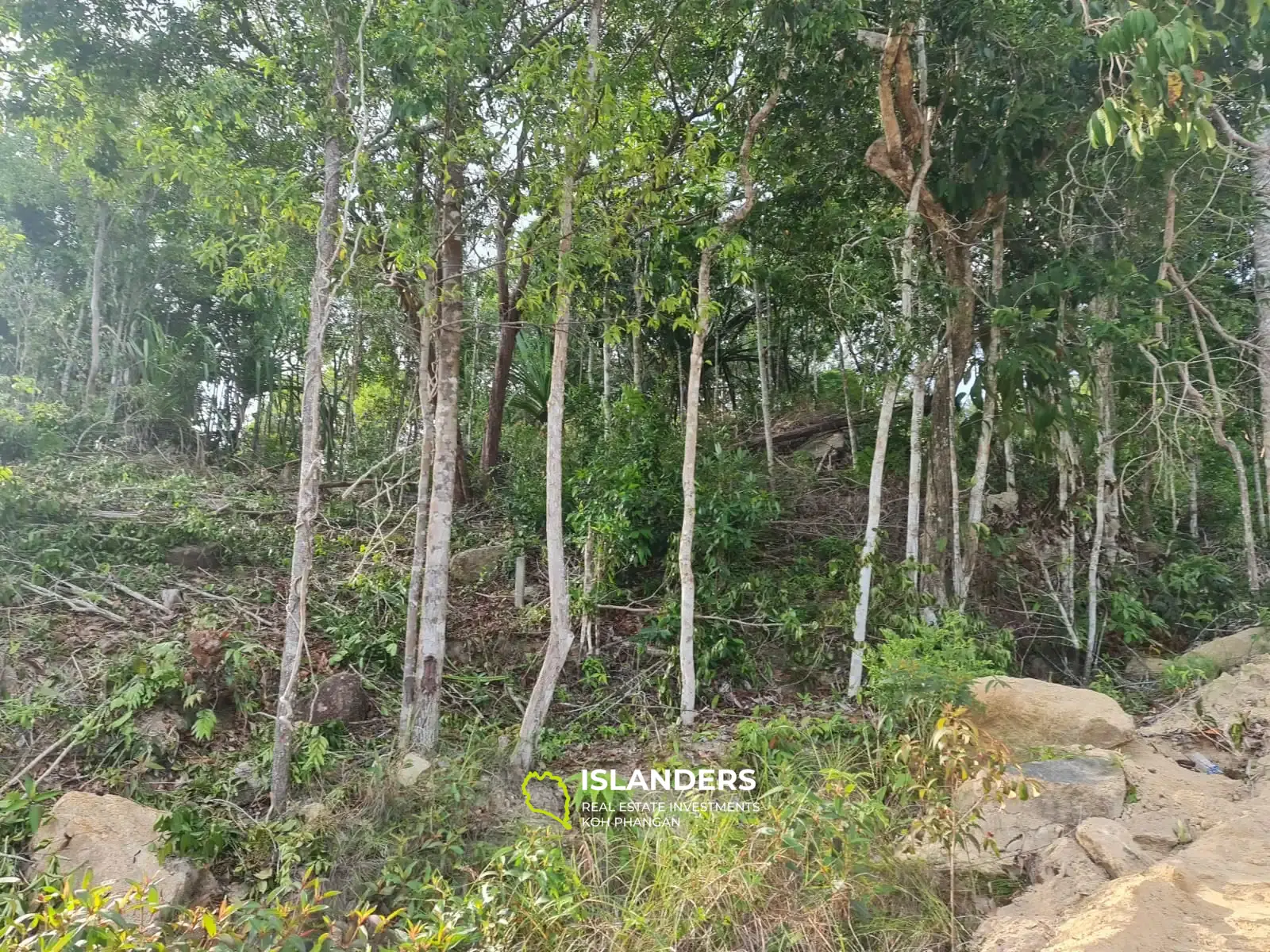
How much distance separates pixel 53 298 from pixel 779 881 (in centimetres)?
1248

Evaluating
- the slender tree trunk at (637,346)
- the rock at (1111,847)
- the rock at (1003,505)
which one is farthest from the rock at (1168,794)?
the slender tree trunk at (637,346)

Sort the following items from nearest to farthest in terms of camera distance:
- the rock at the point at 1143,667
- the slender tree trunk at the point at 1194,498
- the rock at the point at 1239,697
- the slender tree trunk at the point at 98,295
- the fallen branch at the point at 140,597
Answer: the rock at the point at 1239,697 < the fallen branch at the point at 140,597 < the rock at the point at 1143,667 < the slender tree trunk at the point at 1194,498 < the slender tree trunk at the point at 98,295

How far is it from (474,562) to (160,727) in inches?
107

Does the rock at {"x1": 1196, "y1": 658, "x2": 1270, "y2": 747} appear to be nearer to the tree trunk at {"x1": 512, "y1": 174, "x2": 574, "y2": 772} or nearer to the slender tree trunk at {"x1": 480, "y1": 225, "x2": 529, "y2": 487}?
the tree trunk at {"x1": 512, "y1": 174, "x2": 574, "y2": 772}

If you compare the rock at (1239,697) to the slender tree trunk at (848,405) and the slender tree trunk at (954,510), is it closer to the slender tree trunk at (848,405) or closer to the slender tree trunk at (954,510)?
the slender tree trunk at (954,510)

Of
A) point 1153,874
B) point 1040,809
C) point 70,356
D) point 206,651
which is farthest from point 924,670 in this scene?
point 70,356

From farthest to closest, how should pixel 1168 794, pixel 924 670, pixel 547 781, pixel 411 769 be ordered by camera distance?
pixel 547 781
pixel 924 670
pixel 411 769
pixel 1168 794

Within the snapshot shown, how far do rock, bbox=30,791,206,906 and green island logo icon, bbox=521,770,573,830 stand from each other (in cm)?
151

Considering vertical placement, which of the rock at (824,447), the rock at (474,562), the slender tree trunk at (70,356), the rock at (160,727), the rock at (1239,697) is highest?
the slender tree trunk at (70,356)

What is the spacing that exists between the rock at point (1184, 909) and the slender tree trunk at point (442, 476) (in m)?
3.17

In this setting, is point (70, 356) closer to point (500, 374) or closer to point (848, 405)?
point (500, 374)

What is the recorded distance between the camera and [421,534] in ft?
14.9

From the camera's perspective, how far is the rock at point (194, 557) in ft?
18.7

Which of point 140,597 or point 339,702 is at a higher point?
point 140,597
